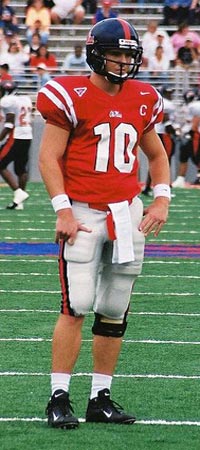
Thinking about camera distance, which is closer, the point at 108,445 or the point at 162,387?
the point at 108,445

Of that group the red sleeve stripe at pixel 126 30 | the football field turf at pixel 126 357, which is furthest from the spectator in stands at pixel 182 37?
the red sleeve stripe at pixel 126 30

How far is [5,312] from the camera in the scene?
25.7 feet

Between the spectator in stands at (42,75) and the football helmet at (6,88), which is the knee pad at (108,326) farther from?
the spectator in stands at (42,75)

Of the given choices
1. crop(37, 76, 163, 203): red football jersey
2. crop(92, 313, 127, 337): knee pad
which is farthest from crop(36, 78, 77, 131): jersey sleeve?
crop(92, 313, 127, 337): knee pad

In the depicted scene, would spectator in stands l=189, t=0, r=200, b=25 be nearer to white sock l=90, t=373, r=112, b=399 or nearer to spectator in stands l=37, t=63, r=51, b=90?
spectator in stands l=37, t=63, r=51, b=90

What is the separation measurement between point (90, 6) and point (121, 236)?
697 inches

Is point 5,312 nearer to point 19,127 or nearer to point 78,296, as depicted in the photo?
point 78,296

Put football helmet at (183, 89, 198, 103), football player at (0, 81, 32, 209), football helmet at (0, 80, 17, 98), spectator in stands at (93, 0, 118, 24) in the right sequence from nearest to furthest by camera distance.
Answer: football player at (0, 81, 32, 209) < football helmet at (0, 80, 17, 98) < football helmet at (183, 89, 198, 103) < spectator in stands at (93, 0, 118, 24)

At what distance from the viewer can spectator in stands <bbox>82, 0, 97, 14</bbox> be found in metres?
22.1

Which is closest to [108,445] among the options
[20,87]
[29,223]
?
[29,223]

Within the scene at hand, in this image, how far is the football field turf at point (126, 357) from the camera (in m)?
4.83

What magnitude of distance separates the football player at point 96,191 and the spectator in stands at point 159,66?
1567 cm

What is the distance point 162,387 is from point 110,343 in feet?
2.54

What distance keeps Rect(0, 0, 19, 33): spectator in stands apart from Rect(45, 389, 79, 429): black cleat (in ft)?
55.4
